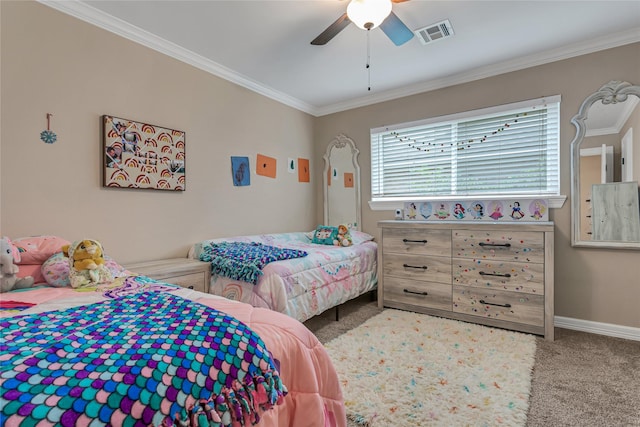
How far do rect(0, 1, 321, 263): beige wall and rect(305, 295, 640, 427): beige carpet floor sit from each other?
157 cm

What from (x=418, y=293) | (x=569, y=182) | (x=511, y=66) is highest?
(x=511, y=66)

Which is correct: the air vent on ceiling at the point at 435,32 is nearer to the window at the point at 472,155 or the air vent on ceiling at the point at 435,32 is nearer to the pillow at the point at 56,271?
the window at the point at 472,155

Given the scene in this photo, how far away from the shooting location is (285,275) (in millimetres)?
2377

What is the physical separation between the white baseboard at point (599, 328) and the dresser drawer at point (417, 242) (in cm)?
115

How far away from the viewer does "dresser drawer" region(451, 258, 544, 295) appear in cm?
256

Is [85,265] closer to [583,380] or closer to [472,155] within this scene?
[583,380]

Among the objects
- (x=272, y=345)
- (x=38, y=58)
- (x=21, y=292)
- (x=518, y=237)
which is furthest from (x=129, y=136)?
(x=518, y=237)

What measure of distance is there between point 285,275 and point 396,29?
72.9 inches

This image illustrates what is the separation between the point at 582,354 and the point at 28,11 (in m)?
4.31

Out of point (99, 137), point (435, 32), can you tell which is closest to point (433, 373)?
point (435, 32)

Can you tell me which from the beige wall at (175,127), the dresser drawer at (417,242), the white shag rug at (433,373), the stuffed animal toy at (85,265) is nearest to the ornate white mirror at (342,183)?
the beige wall at (175,127)

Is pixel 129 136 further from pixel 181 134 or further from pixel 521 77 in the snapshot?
pixel 521 77

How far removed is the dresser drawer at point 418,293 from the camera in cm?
295

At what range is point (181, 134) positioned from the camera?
2816 mm
